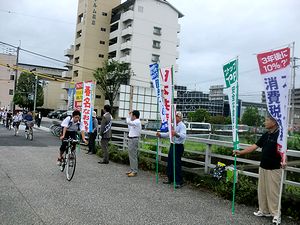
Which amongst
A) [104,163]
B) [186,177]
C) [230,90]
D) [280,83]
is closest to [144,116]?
[104,163]

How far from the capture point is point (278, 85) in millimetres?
5273

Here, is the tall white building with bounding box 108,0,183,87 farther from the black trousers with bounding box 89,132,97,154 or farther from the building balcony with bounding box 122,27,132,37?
the black trousers with bounding box 89,132,97,154

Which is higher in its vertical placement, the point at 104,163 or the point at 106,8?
the point at 106,8

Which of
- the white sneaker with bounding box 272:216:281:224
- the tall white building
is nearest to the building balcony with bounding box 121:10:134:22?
the tall white building

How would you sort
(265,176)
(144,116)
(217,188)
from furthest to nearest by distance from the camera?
(144,116) < (217,188) < (265,176)

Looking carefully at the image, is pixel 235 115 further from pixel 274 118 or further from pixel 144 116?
pixel 144 116

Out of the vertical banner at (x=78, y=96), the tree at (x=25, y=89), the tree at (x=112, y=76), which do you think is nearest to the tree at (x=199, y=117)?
the tree at (x=112, y=76)

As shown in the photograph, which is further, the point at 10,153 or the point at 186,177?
the point at 10,153

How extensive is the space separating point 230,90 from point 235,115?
486 mm

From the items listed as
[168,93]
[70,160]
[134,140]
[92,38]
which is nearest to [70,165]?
[70,160]

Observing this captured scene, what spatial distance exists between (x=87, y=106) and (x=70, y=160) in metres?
5.49

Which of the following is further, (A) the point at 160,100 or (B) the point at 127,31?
(B) the point at 127,31

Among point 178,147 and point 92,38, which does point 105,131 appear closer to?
point 178,147

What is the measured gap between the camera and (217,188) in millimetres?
7293
